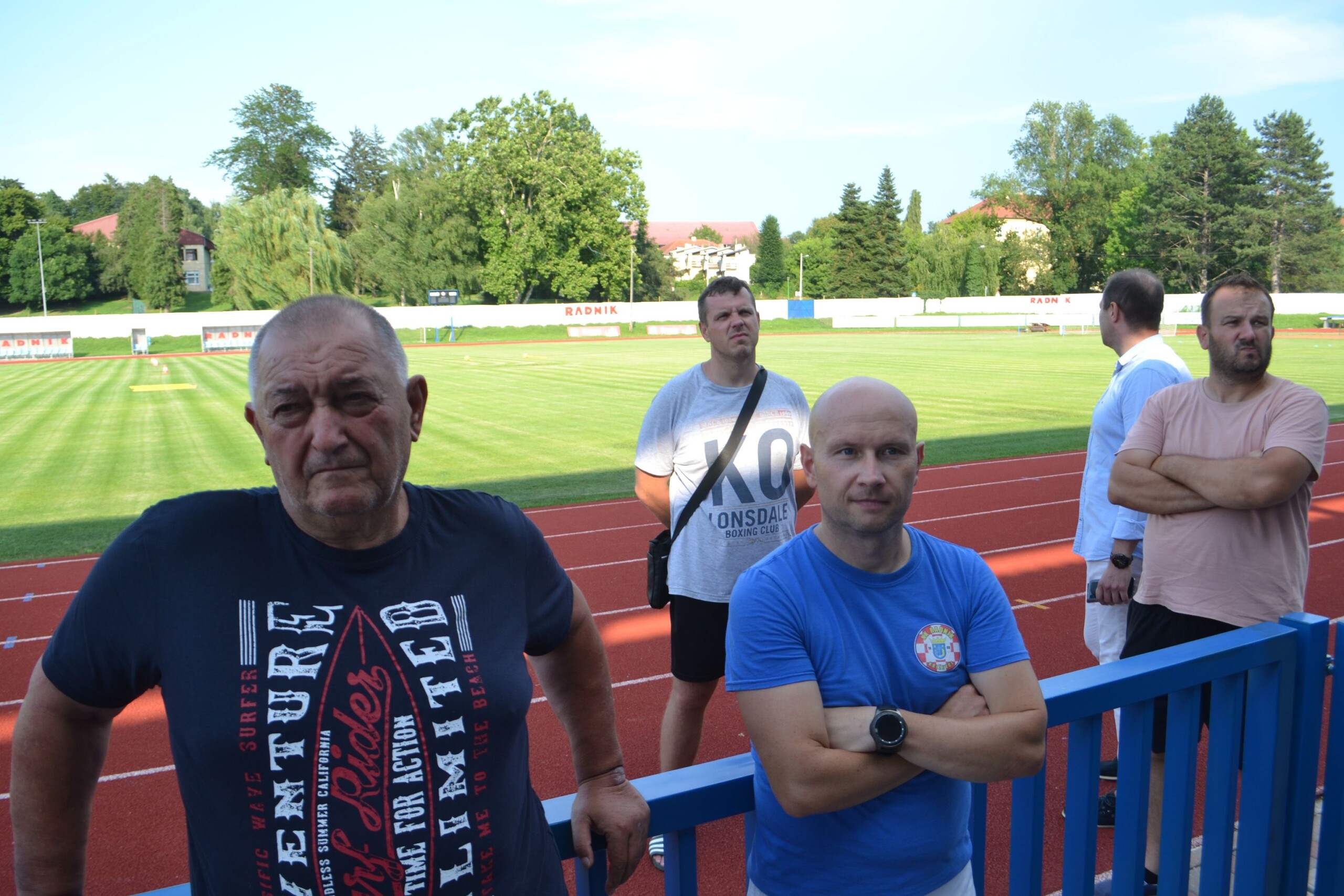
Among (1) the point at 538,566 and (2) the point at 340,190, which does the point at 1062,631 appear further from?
(2) the point at 340,190

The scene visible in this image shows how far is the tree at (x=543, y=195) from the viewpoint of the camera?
213ft

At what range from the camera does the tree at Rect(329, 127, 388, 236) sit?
9350 cm

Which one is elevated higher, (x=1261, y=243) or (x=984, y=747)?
(x=1261, y=243)

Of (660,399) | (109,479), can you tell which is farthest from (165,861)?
(109,479)

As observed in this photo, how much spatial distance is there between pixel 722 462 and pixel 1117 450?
1740 millimetres

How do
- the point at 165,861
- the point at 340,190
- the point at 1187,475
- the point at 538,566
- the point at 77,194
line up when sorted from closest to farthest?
the point at 538,566 < the point at 1187,475 < the point at 165,861 < the point at 340,190 < the point at 77,194

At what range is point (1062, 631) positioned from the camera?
22.2 feet

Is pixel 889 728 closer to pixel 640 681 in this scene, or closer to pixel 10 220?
pixel 640 681

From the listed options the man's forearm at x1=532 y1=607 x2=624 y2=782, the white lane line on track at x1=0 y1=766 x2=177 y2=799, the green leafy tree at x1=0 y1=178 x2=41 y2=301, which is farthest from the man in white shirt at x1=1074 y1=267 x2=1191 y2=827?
the green leafy tree at x1=0 y1=178 x2=41 y2=301

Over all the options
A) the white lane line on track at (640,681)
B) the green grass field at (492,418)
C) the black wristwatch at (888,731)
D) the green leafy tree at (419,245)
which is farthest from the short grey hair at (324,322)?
the green leafy tree at (419,245)

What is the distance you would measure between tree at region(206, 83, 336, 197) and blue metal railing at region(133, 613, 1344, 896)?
90475 millimetres

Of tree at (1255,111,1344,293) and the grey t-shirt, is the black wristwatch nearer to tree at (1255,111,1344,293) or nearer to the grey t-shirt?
the grey t-shirt

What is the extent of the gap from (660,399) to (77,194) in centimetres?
12772

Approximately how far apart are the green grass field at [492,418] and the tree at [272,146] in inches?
2061
